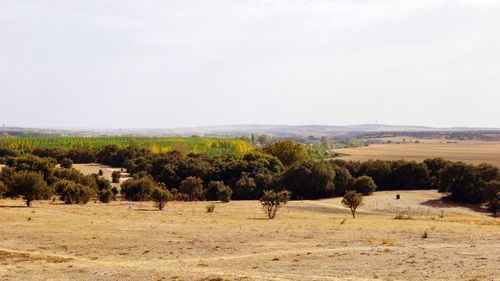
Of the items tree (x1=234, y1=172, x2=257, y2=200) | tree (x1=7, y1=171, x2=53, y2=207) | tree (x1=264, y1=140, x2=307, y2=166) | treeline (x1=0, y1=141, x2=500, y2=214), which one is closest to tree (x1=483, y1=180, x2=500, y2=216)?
treeline (x1=0, y1=141, x2=500, y2=214)

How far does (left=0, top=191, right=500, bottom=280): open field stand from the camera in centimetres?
2114

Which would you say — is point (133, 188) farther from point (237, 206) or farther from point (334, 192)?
point (334, 192)

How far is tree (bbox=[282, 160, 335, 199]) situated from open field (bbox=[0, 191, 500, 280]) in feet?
111

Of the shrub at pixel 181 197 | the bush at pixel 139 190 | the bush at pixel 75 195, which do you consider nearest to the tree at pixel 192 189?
the shrub at pixel 181 197

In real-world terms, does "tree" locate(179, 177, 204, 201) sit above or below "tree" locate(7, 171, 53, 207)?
below

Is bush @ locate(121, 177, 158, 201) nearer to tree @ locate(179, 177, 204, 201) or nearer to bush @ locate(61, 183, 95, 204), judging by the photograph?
tree @ locate(179, 177, 204, 201)

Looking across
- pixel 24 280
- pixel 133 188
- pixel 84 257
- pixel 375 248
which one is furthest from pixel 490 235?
pixel 133 188

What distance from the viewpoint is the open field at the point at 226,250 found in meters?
21.1

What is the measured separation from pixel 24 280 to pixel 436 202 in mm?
56110

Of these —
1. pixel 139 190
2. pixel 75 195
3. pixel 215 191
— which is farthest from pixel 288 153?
pixel 75 195

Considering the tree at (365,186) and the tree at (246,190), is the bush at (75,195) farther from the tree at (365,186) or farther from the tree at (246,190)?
the tree at (365,186)

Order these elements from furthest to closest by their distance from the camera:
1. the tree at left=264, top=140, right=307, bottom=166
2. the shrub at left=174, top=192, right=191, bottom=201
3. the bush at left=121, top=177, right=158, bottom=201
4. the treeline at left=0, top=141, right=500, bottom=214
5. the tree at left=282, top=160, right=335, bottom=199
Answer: the tree at left=264, top=140, right=307, bottom=166, the tree at left=282, top=160, right=335, bottom=199, the shrub at left=174, top=192, right=191, bottom=201, the treeline at left=0, top=141, right=500, bottom=214, the bush at left=121, top=177, right=158, bottom=201

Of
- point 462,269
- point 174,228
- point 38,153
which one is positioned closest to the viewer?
point 462,269

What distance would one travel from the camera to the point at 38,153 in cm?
12288
